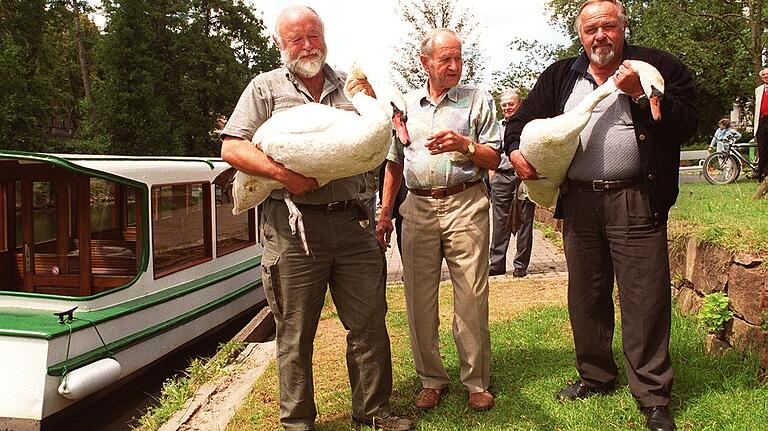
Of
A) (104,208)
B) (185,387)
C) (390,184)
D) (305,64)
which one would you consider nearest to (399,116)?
(390,184)

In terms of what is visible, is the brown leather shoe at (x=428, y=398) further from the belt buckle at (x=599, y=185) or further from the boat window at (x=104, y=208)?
the boat window at (x=104, y=208)

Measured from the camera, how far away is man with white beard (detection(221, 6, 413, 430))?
327 cm

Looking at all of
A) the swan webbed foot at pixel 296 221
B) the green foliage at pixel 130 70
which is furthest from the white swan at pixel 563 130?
the green foliage at pixel 130 70

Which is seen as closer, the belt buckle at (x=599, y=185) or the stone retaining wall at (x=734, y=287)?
the belt buckle at (x=599, y=185)

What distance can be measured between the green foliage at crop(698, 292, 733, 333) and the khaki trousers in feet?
5.08

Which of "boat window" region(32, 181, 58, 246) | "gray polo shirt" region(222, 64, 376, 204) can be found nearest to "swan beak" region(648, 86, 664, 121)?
"gray polo shirt" region(222, 64, 376, 204)

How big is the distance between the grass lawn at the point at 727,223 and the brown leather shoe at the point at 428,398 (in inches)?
83.7

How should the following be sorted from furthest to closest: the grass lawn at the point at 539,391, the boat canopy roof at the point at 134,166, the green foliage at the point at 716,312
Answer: the boat canopy roof at the point at 134,166 < the green foliage at the point at 716,312 < the grass lawn at the point at 539,391

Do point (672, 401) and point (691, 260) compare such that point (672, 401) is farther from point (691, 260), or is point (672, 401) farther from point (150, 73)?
point (150, 73)

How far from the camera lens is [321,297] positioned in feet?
11.4

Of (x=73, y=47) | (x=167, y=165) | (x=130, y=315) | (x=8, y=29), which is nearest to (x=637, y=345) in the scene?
(x=130, y=315)

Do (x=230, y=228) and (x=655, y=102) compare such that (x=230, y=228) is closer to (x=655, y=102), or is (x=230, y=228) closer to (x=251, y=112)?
(x=251, y=112)

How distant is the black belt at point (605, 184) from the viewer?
3465 millimetres

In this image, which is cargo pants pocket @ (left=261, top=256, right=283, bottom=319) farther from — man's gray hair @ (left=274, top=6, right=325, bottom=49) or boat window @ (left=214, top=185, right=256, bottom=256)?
boat window @ (left=214, top=185, right=256, bottom=256)
